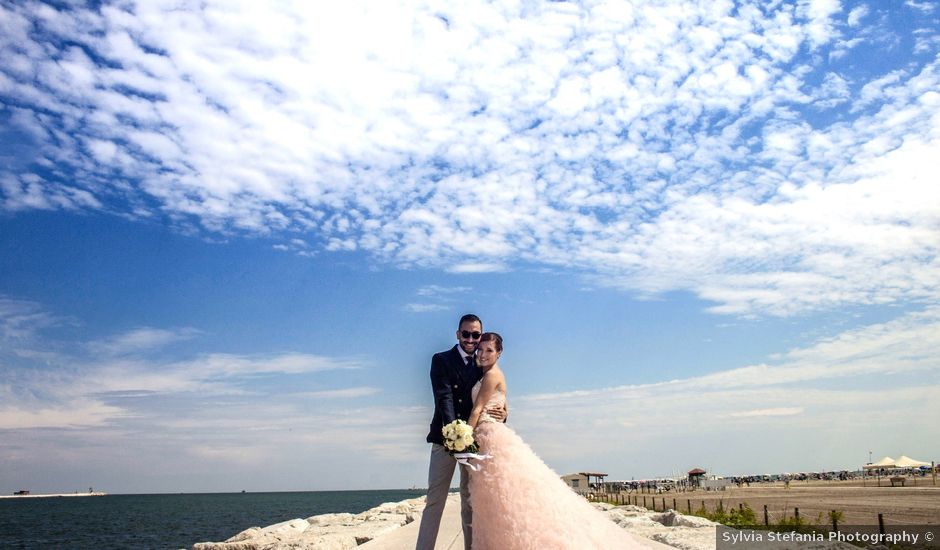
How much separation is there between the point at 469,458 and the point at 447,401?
1.45 ft

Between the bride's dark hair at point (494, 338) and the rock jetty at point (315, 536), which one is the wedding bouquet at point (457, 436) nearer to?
the bride's dark hair at point (494, 338)

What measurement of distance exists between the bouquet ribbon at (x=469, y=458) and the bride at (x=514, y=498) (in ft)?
0.21

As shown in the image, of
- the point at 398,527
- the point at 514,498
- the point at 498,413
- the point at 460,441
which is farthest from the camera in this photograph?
the point at 398,527

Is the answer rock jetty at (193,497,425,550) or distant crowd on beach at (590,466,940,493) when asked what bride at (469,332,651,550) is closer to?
rock jetty at (193,497,425,550)

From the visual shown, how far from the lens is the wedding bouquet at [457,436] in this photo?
4582mm

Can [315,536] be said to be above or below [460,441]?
below

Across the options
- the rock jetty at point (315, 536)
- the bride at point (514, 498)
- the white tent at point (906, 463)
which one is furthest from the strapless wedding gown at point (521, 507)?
the white tent at point (906, 463)

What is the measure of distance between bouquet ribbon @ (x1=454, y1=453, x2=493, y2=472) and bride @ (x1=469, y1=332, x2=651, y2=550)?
7cm

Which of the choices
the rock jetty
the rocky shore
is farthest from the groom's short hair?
the rock jetty

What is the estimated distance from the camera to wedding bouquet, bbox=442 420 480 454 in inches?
180

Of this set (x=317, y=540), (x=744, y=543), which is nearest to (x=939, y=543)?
(x=744, y=543)

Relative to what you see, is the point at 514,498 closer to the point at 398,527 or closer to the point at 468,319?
the point at 468,319

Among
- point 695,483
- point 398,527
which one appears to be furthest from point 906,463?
point 398,527

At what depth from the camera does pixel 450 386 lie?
197 inches
